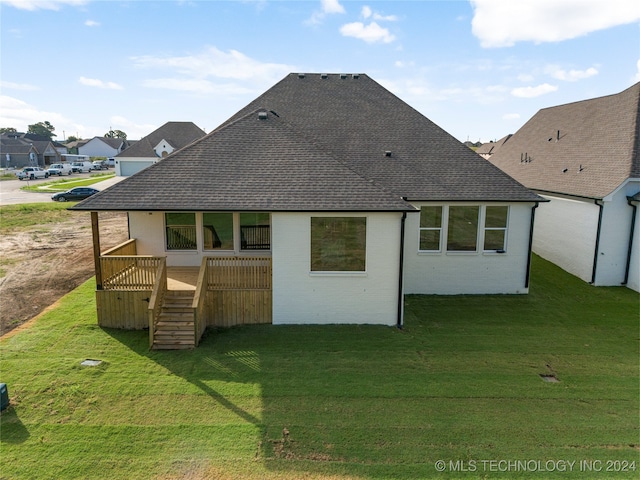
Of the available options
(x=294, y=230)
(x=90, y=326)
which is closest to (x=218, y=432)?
(x=294, y=230)

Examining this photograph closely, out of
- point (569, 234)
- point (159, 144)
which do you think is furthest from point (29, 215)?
point (569, 234)

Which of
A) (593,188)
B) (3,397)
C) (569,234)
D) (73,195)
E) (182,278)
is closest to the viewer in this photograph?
(3,397)

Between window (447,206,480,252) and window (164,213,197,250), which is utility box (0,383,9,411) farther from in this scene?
window (447,206,480,252)

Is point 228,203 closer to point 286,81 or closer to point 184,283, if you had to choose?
point 184,283

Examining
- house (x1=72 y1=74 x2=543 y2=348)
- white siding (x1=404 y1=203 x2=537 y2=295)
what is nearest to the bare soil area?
house (x1=72 y1=74 x2=543 y2=348)

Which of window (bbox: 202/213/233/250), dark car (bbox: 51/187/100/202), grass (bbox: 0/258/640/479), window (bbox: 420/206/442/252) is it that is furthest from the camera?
dark car (bbox: 51/187/100/202)

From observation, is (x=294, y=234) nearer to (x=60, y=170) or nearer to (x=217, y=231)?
(x=217, y=231)
